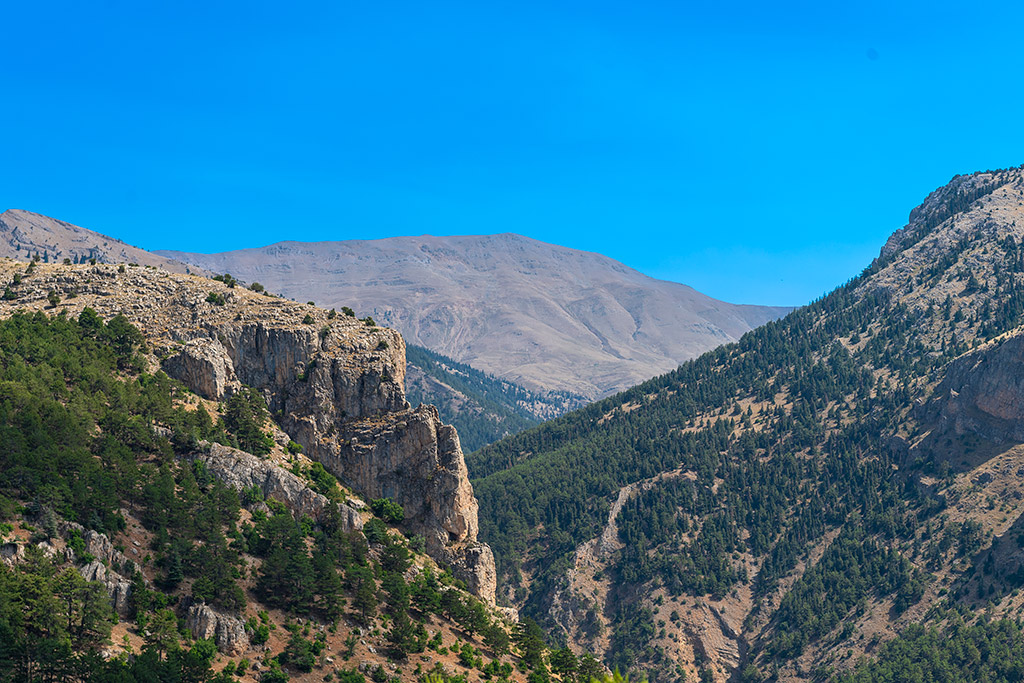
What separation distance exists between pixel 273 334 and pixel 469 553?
159 feet

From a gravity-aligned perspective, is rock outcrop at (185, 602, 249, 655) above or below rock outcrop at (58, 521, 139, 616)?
below

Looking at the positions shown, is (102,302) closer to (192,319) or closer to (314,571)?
(192,319)

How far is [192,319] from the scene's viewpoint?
568 feet

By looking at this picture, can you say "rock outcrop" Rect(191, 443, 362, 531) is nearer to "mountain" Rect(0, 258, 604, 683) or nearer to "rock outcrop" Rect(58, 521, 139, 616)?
"mountain" Rect(0, 258, 604, 683)

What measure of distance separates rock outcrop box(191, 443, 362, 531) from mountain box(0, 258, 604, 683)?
31 cm

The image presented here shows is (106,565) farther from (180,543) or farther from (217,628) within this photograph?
(217,628)

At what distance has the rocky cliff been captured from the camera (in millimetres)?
165500

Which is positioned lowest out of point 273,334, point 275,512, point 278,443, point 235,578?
point 235,578

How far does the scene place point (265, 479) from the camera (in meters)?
148

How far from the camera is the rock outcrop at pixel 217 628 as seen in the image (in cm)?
12294

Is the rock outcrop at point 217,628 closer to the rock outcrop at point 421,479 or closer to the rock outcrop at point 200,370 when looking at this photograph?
the rock outcrop at point 421,479

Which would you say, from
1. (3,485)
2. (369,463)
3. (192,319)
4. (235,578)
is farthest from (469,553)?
(3,485)

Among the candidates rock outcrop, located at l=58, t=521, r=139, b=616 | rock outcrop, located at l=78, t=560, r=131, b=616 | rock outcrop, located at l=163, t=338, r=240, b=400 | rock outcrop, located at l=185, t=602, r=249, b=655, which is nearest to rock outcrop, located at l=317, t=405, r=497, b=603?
rock outcrop, located at l=163, t=338, r=240, b=400

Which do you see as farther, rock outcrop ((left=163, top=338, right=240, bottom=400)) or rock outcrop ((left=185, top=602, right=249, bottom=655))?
rock outcrop ((left=163, top=338, right=240, bottom=400))
